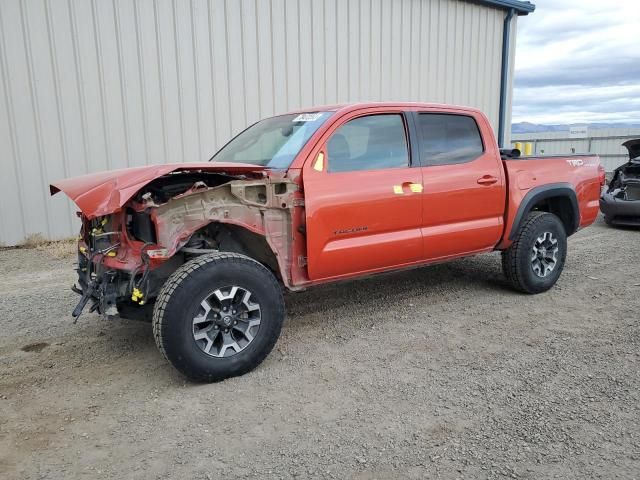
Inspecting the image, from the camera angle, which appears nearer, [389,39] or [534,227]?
[534,227]

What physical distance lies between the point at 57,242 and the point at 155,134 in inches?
Answer: 93.2

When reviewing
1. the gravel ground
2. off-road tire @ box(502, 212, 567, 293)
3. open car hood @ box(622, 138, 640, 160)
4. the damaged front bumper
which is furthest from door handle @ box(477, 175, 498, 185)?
open car hood @ box(622, 138, 640, 160)

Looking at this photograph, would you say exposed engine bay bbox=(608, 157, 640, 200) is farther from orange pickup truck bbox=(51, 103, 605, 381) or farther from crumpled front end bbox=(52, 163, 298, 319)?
crumpled front end bbox=(52, 163, 298, 319)

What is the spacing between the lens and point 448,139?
4.70 meters

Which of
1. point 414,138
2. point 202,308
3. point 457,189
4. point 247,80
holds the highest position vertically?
point 247,80

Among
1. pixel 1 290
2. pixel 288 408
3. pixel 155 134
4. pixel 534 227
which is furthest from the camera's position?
pixel 155 134

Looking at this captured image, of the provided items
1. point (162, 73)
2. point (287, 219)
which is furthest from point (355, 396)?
point (162, 73)

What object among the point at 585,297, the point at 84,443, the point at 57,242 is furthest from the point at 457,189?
the point at 57,242

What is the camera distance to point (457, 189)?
4.57 m

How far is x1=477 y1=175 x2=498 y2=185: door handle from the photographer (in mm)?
4727

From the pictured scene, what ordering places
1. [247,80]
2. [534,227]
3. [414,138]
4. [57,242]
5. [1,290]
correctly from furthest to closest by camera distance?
[247,80] → [57,242] → [1,290] → [534,227] → [414,138]

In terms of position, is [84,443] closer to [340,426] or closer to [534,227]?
[340,426]

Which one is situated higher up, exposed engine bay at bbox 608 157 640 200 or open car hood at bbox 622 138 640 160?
open car hood at bbox 622 138 640 160

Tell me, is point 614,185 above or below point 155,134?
below
